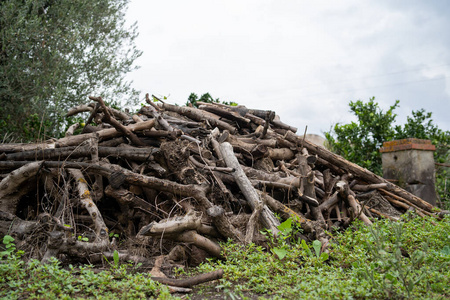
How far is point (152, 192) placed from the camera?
6062mm

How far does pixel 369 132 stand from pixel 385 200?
3.93 m

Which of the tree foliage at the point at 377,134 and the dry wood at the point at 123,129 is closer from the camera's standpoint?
the dry wood at the point at 123,129

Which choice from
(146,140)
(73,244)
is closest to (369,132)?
(146,140)

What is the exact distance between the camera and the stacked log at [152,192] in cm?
515

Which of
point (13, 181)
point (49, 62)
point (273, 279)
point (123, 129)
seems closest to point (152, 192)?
point (123, 129)

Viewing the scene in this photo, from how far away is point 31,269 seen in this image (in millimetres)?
4332

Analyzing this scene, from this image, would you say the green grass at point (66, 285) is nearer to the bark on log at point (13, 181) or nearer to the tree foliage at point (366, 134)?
the bark on log at point (13, 181)

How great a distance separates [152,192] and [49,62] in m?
7.85

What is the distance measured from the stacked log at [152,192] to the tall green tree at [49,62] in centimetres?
489

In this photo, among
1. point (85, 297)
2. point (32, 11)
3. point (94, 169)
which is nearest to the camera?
point (85, 297)

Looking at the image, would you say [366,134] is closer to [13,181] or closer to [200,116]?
[200,116]

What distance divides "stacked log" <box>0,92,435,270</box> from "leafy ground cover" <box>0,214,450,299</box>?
1.54 ft

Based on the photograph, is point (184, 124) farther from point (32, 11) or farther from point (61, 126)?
point (32, 11)

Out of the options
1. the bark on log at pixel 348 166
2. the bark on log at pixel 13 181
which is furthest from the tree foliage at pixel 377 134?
the bark on log at pixel 13 181
